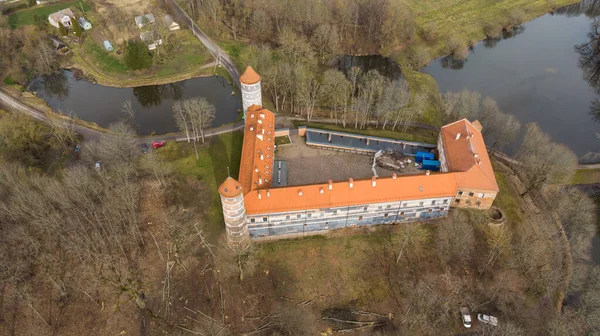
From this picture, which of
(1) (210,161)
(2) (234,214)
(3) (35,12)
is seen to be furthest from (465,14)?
(3) (35,12)

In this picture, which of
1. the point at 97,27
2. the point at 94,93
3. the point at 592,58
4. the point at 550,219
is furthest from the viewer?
the point at 97,27

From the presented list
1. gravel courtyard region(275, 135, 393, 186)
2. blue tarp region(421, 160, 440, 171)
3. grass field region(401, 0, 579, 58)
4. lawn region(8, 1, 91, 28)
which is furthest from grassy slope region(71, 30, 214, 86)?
grass field region(401, 0, 579, 58)

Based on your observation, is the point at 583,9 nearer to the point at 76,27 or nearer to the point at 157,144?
the point at 157,144

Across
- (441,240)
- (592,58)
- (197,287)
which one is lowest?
(197,287)

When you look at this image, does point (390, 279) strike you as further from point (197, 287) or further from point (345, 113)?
point (345, 113)

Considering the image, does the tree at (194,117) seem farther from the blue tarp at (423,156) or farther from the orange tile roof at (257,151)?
the blue tarp at (423,156)

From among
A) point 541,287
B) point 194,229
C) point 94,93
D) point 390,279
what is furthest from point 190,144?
point 541,287
